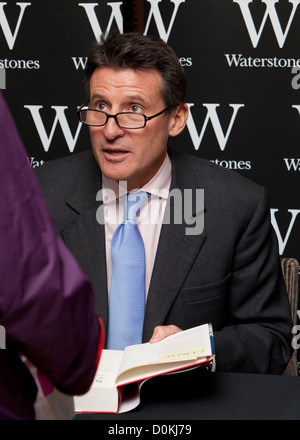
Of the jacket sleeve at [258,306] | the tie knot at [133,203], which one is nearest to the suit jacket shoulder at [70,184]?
the tie knot at [133,203]

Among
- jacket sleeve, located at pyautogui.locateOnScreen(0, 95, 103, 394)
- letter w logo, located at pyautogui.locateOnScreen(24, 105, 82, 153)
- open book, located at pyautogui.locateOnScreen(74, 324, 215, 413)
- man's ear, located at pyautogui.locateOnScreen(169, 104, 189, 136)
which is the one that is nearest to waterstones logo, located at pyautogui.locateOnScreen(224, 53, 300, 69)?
letter w logo, located at pyautogui.locateOnScreen(24, 105, 82, 153)

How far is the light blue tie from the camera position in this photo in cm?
180

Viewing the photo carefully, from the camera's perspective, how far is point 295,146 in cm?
286

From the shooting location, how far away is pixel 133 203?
1.94 m

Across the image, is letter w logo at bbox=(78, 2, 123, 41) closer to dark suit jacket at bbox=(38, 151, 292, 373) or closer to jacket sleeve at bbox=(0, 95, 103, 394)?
dark suit jacket at bbox=(38, 151, 292, 373)

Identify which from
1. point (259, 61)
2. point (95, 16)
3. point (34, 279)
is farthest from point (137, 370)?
point (95, 16)

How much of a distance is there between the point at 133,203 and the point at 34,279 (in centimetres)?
126

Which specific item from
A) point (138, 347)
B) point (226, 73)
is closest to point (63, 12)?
point (226, 73)

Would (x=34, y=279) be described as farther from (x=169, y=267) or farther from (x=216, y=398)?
(x=169, y=267)

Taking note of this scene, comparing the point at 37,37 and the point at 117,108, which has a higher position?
Answer: the point at 37,37

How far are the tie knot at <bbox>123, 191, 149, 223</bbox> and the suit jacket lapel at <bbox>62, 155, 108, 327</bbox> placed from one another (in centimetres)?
9

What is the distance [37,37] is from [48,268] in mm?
2515
